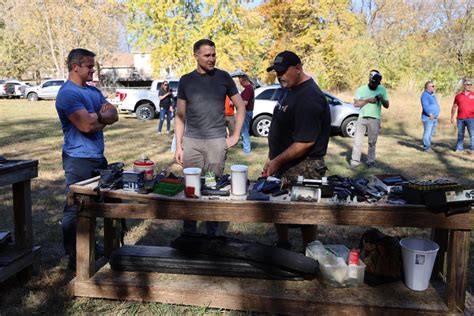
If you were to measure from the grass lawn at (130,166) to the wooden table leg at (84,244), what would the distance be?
21 cm

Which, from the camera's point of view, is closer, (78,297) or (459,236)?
(459,236)

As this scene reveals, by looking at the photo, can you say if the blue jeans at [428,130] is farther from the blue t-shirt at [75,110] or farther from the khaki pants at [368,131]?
the blue t-shirt at [75,110]

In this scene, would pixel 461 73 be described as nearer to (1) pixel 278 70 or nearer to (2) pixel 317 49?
(2) pixel 317 49

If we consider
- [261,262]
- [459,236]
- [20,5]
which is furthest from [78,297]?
[20,5]

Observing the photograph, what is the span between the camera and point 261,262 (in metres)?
3.23

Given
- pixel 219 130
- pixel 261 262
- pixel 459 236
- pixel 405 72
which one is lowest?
pixel 261 262

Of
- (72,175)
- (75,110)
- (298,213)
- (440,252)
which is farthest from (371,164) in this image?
(75,110)

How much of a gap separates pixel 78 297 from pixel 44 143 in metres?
8.38

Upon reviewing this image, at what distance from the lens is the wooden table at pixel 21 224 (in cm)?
347

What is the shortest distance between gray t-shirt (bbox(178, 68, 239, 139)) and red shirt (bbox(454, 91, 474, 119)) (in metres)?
7.58

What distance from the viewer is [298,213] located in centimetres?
297

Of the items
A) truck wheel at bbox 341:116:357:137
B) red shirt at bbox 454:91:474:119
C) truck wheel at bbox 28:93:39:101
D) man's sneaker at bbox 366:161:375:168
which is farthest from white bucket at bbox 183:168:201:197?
truck wheel at bbox 28:93:39:101

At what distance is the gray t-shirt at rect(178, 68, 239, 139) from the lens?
3973 millimetres

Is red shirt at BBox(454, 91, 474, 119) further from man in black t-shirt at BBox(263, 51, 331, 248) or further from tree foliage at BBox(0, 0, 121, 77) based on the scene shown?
tree foliage at BBox(0, 0, 121, 77)
